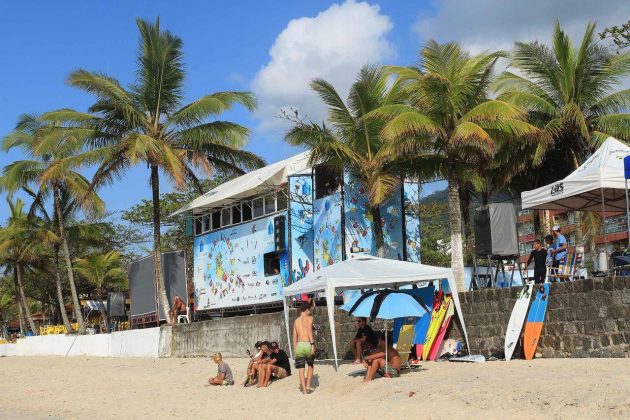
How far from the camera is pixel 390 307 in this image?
13562 mm

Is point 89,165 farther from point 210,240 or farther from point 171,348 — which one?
point 171,348

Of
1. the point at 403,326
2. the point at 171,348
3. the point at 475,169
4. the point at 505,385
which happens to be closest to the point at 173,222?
the point at 171,348

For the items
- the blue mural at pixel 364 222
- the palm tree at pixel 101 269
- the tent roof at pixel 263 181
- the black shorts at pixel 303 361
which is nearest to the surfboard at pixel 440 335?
the black shorts at pixel 303 361

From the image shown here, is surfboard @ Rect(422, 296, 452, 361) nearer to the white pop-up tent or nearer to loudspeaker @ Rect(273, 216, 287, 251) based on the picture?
the white pop-up tent

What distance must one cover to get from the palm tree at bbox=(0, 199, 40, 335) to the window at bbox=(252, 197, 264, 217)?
15.7m

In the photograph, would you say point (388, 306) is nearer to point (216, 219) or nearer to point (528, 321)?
point (528, 321)

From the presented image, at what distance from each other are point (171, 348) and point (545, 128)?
521 inches

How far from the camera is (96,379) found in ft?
65.5

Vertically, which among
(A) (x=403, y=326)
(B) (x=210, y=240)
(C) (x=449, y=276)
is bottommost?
(A) (x=403, y=326)

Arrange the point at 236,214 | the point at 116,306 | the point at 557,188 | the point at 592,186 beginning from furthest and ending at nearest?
the point at 116,306, the point at 236,214, the point at 557,188, the point at 592,186

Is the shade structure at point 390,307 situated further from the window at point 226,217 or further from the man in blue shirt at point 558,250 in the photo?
the window at point 226,217

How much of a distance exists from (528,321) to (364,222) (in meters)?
8.80

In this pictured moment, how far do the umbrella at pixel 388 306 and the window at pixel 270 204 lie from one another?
1080cm

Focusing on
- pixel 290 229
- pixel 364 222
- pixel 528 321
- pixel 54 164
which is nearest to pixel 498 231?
pixel 528 321
